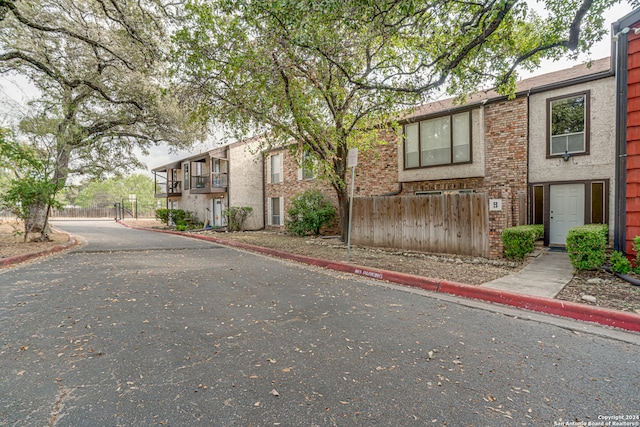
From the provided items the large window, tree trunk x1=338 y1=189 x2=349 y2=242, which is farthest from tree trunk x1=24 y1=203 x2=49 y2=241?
the large window

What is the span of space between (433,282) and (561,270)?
3.20 metres

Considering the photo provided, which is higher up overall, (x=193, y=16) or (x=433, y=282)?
(x=193, y=16)

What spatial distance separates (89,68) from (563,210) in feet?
57.6

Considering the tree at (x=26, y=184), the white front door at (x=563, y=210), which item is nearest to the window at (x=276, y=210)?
the tree at (x=26, y=184)

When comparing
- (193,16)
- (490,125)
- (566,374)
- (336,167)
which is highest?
(193,16)

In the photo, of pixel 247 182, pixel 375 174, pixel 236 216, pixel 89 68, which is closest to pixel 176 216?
pixel 247 182

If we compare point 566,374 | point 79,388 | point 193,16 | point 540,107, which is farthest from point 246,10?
point 540,107

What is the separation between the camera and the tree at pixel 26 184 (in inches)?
380

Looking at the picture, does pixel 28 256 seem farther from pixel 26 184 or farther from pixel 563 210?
pixel 563 210

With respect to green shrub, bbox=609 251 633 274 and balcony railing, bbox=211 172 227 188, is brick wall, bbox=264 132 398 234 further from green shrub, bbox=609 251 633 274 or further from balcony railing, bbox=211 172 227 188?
green shrub, bbox=609 251 633 274

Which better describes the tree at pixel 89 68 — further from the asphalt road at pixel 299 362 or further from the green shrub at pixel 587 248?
the green shrub at pixel 587 248

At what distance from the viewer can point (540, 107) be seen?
969cm

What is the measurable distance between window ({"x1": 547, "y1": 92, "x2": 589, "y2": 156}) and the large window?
230cm

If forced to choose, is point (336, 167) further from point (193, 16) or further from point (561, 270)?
point (561, 270)
